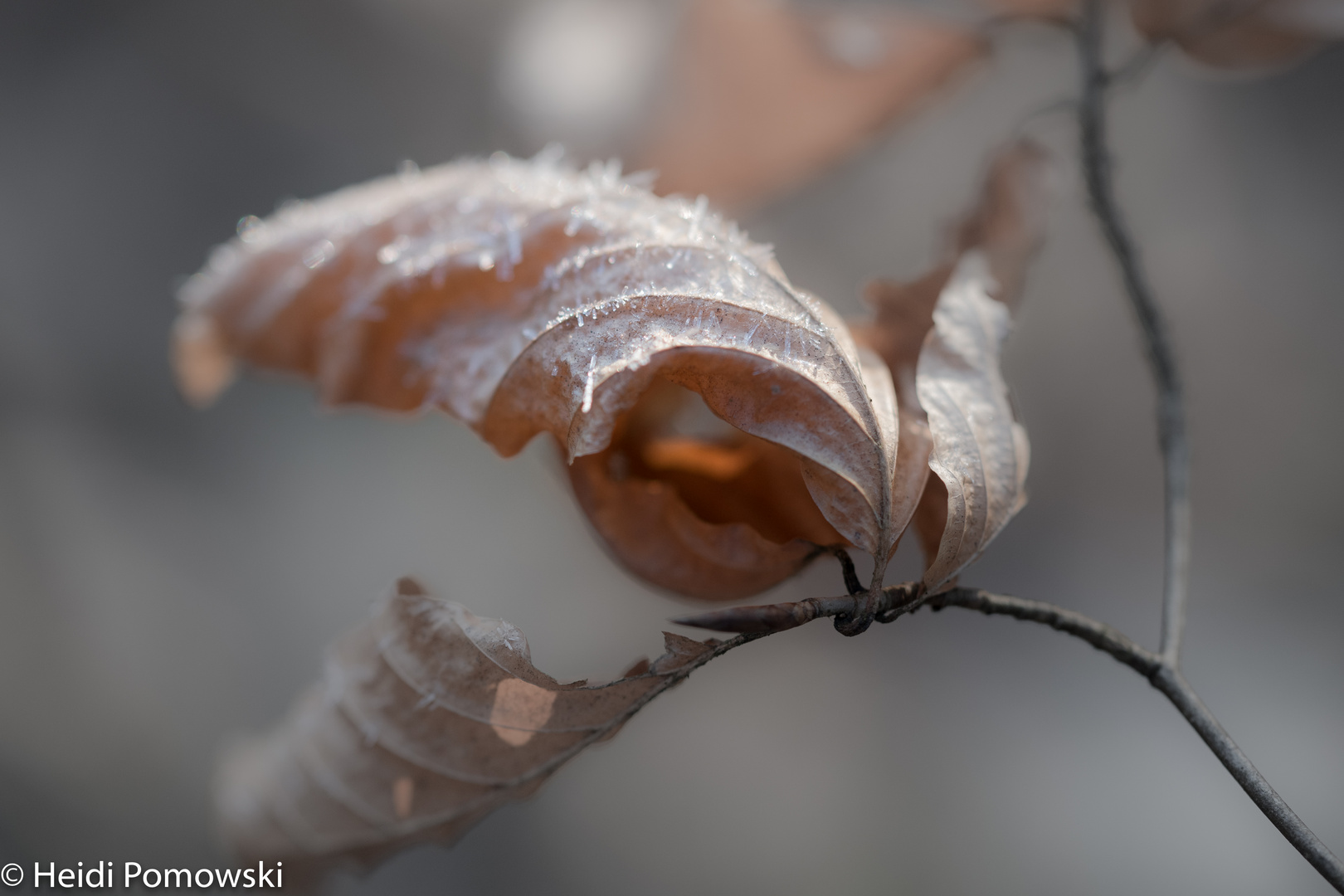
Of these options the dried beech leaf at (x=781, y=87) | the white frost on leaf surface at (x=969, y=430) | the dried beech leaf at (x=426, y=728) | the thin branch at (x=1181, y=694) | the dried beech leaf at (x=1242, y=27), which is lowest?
the thin branch at (x=1181, y=694)

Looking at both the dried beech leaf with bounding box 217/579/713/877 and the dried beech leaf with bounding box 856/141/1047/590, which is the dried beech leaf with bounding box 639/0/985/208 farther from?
the dried beech leaf with bounding box 217/579/713/877

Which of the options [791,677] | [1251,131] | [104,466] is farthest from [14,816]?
[1251,131]

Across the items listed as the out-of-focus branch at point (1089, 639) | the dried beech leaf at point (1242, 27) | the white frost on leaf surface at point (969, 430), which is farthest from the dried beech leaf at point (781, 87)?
the out-of-focus branch at point (1089, 639)

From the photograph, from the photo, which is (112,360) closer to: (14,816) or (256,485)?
(256,485)

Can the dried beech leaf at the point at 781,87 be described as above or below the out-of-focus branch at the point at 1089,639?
above

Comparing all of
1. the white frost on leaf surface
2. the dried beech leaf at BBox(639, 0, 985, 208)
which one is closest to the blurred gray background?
the dried beech leaf at BBox(639, 0, 985, 208)

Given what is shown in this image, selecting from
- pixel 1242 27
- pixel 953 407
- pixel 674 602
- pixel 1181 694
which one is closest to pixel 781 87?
pixel 1242 27

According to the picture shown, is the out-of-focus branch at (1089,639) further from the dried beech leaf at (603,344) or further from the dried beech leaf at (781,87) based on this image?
the dried beech leaf at (781,87)
